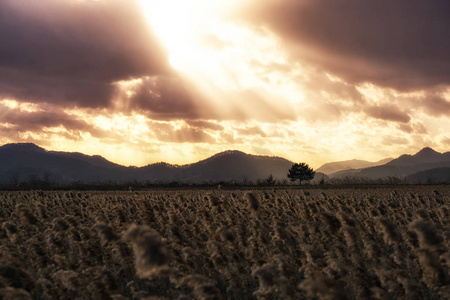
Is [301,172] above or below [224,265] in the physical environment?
above

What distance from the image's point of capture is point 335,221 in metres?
15.1

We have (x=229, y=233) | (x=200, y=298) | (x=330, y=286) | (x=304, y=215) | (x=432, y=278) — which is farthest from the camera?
(x=304, y=215)

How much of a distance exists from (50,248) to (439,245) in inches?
474

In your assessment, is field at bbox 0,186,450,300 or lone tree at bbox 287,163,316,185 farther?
lone tree at bbox 287,163,316,185

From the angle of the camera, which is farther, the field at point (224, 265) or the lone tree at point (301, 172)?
the lone tree at point (301, 172)

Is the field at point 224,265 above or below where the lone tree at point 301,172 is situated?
below

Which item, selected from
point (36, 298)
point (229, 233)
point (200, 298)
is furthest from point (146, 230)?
point (36, 298)

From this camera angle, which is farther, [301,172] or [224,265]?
[301,172]

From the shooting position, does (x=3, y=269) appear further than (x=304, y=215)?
No

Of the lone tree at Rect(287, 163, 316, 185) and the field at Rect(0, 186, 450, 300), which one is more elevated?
the lone tree at Rect(287, 163, 316, 185)

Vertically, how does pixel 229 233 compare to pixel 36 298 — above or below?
above

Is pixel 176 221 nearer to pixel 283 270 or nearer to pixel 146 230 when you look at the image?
pixel 283 270

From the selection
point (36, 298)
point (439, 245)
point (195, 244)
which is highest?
point (439, 245)

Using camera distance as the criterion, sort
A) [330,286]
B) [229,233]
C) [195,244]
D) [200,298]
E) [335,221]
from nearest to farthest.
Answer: [330,286]
[200,298]
[229,233]
[335,221]
[195,244]
